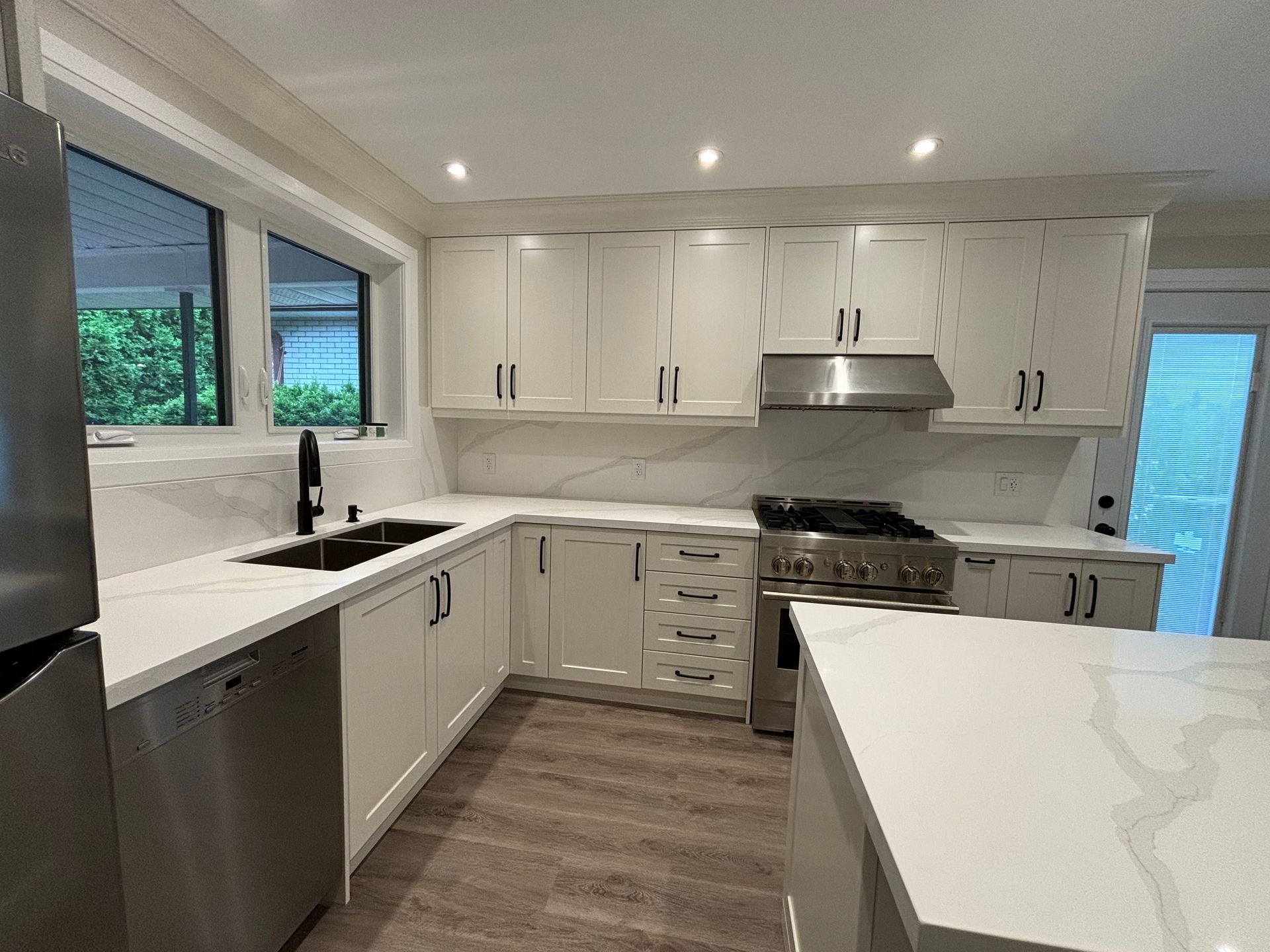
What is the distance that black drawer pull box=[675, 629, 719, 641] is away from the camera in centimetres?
251

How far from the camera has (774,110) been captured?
5.89 ft

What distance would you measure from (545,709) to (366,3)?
8.83 ft

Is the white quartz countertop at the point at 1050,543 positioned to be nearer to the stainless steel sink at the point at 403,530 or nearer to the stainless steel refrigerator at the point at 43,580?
the stainless steel sink at the point at 403,530

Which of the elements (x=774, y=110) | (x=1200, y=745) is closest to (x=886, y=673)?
(x=1200, y=745)

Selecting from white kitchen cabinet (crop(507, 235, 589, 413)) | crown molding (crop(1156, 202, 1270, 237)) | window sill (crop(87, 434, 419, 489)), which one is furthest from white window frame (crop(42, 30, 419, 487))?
crown molding (crop(1156, 202, 1270, 237))

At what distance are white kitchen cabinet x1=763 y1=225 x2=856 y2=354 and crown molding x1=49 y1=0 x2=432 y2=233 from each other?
183cm

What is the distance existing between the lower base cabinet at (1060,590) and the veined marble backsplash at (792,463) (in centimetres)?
58

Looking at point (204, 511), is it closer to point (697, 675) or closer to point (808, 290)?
point (697, 675)

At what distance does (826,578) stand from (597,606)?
108 cm

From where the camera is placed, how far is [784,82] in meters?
1.65

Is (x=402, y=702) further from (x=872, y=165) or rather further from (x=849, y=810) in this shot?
(x=872, y=165)

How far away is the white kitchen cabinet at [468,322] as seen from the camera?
2830 millimetres

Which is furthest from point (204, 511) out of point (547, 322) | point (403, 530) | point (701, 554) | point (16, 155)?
point (701, 554)

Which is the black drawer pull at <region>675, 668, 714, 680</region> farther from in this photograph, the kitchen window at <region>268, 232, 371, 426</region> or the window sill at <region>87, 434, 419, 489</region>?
the kitchen window at <region>268, 232, 371, 426</region>
